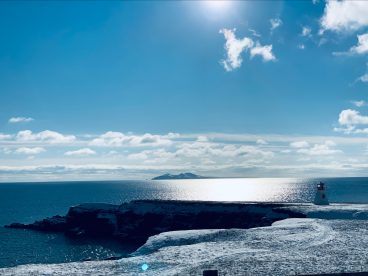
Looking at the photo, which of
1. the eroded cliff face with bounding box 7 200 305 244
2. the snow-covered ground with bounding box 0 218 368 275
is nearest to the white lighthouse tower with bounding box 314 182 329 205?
the eroded cliff face with bounding box 7 200 305 244

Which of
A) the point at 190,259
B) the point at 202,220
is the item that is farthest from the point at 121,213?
the point at 190,259

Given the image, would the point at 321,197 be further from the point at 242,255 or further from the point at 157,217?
the point at 242,255

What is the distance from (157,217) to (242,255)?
4302 cm

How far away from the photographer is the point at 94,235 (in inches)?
2884

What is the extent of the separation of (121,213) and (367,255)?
52776mm

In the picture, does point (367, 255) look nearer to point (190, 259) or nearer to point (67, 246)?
point (190, 259)

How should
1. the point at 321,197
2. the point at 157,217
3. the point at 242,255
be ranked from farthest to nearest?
the point at 157,217 → the point at 321,197 → the point at 242,255

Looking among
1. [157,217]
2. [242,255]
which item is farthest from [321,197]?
[242,255]

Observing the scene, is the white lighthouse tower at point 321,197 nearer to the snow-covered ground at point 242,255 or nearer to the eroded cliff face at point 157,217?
the eroded cliff face at point 157,217

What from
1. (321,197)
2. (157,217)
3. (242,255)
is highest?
(321,197)

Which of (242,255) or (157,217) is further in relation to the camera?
(157,217)

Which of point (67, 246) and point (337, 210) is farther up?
point (337, 210)

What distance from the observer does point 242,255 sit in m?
26.0

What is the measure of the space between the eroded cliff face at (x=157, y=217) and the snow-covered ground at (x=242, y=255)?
17.7 meters
